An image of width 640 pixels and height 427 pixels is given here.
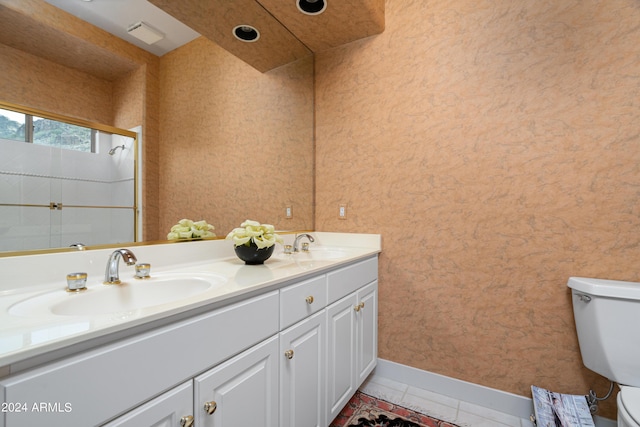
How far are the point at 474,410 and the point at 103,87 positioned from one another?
2308 millimetres

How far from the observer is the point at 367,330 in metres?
1.72

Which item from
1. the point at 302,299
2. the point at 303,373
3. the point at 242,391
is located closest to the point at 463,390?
the point at 303,373

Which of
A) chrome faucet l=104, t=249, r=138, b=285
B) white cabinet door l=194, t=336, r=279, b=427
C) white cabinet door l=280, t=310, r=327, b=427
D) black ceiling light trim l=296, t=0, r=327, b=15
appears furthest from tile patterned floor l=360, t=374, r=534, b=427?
black ceiling light trim l=296, t=0, r=327, b=15

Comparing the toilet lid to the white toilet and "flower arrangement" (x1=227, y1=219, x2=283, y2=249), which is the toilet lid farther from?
"flower arrangement" (x1=227, y1=219, x2=283, y2=249)

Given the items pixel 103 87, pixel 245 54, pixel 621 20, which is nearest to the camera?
pixel 103 87

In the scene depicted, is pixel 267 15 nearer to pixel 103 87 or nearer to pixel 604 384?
pixel 103 87

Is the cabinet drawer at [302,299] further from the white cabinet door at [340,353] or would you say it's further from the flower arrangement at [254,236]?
the flower arrangement at [254,236]

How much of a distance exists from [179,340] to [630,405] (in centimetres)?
147

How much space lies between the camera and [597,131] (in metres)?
1.34

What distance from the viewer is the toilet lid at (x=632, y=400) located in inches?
36.8

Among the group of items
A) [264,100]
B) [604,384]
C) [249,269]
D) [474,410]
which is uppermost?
[264,100]

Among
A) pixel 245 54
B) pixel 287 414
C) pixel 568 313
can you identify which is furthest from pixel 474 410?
pixel 245 54

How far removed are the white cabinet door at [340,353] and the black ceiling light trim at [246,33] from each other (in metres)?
1.54

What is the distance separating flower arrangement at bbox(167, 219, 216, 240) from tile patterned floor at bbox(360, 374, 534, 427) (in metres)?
1.34
